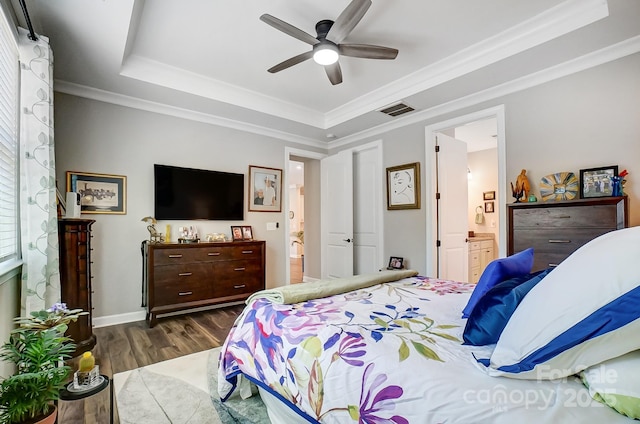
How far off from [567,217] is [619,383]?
2.17 m

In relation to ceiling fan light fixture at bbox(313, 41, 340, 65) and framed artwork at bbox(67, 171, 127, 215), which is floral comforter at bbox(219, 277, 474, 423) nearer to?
ceiling fan light fixture at bbox(313, 41, 340, 65)

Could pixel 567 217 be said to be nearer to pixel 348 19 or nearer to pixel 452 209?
pixel 452 209

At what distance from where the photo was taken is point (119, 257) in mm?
3479

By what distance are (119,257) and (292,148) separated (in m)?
2.91

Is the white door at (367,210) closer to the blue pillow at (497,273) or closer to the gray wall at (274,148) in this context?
the gray wall at (274,148)

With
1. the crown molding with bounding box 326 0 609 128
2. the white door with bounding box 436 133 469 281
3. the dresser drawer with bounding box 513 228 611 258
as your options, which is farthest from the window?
the white door with bounding box 436 133 469 281

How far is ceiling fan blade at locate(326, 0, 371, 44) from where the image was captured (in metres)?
2.02

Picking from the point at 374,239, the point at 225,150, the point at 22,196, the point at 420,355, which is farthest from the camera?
the point at 374,239

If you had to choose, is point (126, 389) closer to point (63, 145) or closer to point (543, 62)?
point (63, 145)

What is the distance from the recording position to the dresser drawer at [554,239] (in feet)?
7.70

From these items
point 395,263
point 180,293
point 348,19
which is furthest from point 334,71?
point 180,293

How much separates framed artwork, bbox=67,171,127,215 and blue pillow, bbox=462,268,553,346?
12.3ft

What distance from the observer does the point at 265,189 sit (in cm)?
469

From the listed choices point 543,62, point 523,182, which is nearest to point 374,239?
point 523,182
